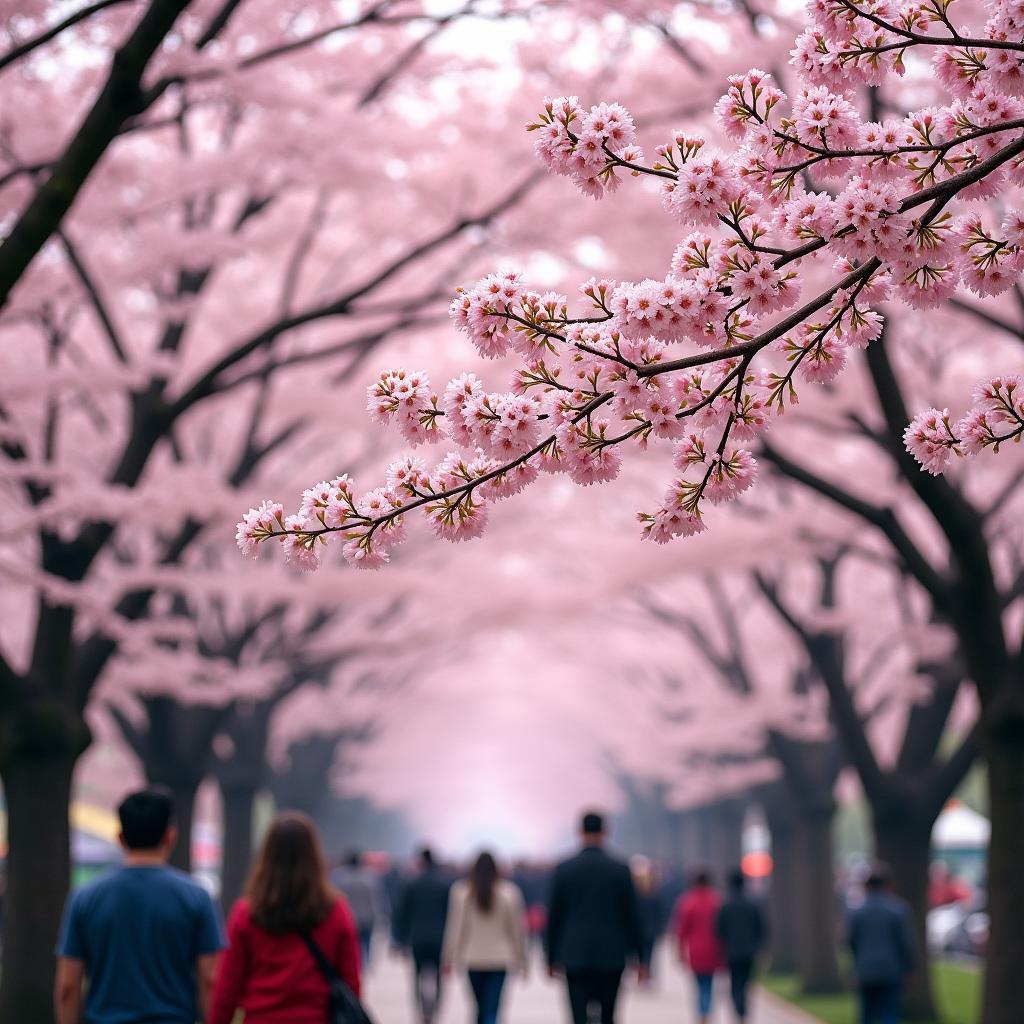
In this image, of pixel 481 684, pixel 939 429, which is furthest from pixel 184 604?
pixel 481 684

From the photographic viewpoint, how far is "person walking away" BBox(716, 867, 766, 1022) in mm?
15289

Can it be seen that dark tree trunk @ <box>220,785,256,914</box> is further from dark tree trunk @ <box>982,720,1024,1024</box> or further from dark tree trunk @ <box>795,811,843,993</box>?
dark tree trunk @ <box>982,720,1024,1024</box>

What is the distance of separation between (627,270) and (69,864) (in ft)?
20.9

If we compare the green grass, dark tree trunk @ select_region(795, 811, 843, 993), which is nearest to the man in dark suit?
the green grass

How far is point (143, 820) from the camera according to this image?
5.89 meters

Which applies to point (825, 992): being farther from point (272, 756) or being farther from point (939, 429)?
point (939, 429)

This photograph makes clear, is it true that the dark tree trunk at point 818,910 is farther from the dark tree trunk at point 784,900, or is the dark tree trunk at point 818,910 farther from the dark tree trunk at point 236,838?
the dark tree trunk at point 236,838

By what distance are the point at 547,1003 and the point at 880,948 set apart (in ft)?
31.5

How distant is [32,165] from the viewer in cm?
1022

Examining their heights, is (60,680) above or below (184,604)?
below

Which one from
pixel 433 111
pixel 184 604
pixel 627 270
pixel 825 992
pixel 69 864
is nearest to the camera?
pixel 69 864

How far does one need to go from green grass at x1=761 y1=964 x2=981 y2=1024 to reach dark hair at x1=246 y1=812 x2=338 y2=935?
11.3 metres

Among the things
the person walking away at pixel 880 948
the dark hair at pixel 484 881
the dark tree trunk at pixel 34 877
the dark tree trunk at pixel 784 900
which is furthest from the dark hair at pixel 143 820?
the dark tree trunk at pixel 784 900

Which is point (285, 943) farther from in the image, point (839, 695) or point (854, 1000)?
point (854, 1000)
